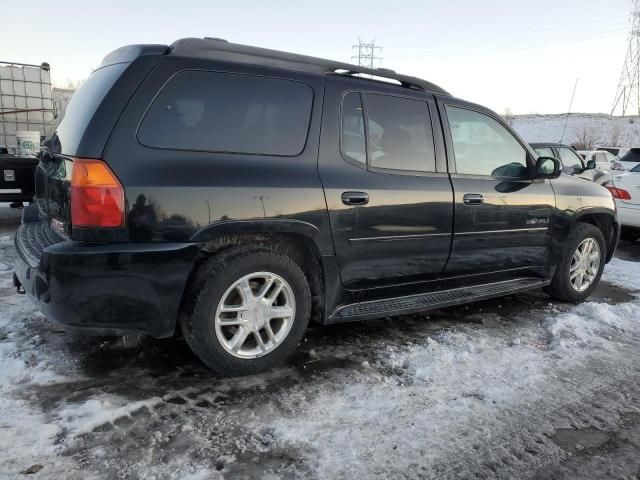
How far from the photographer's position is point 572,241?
458cm

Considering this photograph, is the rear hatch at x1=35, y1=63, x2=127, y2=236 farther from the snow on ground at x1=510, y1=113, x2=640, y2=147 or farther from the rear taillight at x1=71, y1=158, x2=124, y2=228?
the snow on ground at x1=510, y1=113, x2=640, y2=147

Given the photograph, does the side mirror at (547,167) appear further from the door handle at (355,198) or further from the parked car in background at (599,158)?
the parked car in background at (599,158)

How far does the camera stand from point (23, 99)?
926 cm

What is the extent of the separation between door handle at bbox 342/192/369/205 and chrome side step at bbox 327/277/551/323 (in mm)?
687

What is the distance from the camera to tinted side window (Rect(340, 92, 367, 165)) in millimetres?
3193

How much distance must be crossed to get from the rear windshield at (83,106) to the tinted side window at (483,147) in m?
2.38

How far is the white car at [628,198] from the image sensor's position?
7473mm

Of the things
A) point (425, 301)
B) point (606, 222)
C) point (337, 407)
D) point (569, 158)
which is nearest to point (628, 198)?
point (606, 222)

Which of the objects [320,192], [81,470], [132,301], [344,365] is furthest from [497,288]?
[81,470]

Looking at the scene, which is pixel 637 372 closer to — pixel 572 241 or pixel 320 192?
pixel 572 241

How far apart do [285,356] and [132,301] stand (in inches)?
38.6

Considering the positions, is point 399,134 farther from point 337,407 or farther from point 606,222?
point 606,222

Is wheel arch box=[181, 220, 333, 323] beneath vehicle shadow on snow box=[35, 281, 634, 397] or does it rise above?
above

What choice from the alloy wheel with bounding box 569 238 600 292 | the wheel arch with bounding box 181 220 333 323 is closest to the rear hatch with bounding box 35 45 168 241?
the wheel arch with bounding box 181 220 333 323
